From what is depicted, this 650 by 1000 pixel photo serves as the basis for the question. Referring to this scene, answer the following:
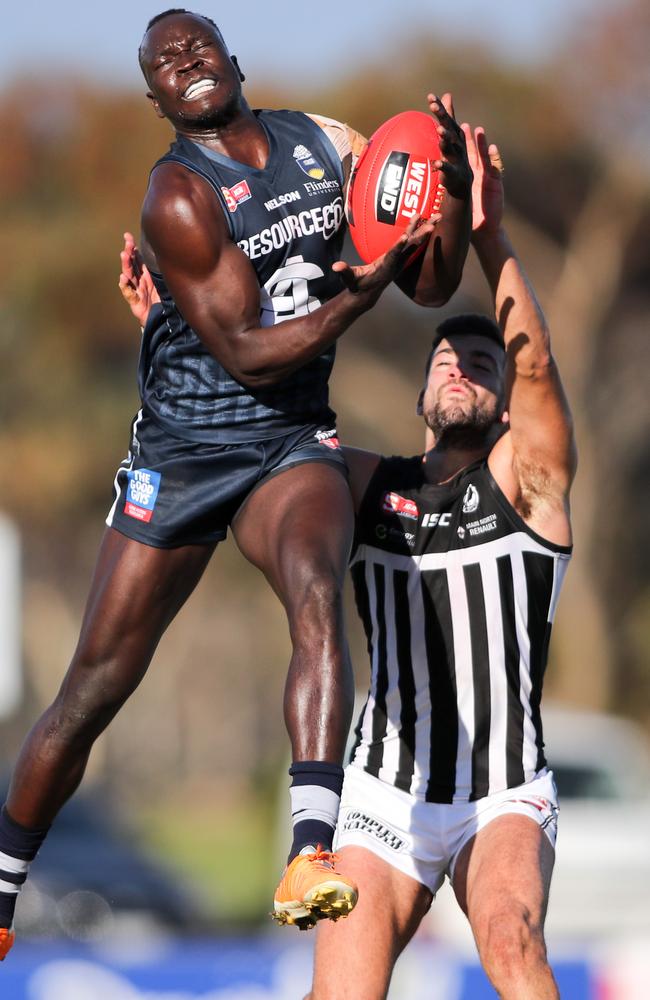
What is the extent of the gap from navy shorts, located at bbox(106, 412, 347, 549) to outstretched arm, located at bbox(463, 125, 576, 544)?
84cm

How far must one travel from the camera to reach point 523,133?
28062mm

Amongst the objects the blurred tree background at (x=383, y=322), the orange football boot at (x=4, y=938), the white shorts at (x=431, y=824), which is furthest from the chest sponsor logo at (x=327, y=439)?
the blurred tree background at (x=383, y=322)

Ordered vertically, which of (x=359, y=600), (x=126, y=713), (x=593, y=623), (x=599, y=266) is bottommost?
(x=126, y=713)

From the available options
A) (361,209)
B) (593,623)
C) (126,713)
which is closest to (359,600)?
(361,209)

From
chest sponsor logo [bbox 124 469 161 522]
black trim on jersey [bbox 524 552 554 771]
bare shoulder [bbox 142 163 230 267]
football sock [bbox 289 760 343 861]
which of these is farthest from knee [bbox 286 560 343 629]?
black trim on jersey [bbox 524 552 554 771]

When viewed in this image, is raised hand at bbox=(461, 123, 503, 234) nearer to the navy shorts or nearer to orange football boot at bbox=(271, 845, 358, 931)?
the navy shorts

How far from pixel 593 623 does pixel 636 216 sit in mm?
6939

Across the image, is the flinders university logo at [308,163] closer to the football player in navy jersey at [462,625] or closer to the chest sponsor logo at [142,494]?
the football player in navy jersey at [462,625]

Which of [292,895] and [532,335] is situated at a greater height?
[532,335]

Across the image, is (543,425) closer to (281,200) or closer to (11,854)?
(281,200)

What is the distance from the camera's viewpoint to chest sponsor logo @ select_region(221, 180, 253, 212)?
17.4 ft

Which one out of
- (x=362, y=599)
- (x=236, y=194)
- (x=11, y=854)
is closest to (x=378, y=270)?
(x=236, y=194)

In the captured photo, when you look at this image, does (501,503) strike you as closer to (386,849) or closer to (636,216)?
(386,849)

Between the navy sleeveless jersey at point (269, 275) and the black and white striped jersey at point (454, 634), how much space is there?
30.4 inches
